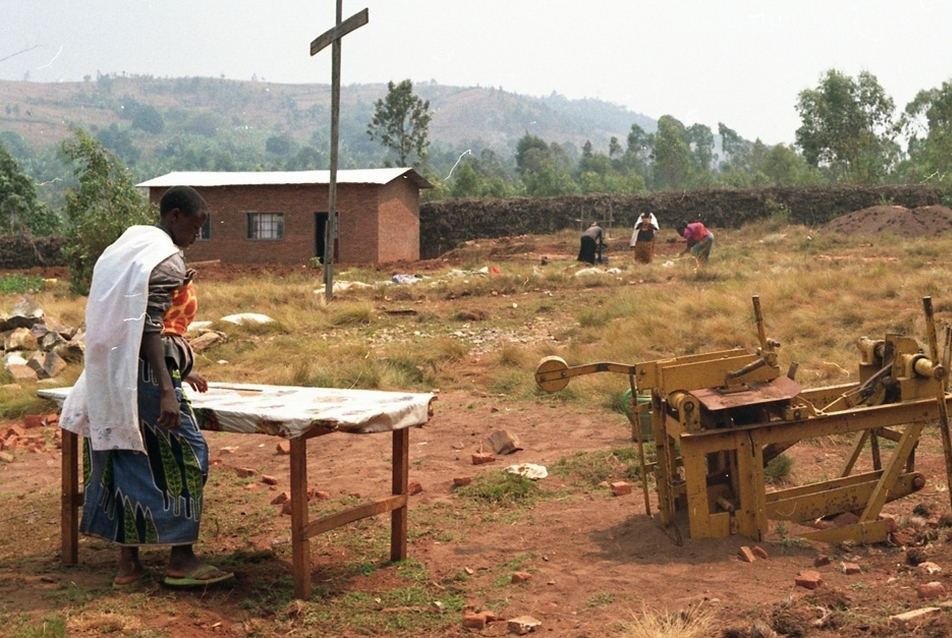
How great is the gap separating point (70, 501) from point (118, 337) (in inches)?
47.4

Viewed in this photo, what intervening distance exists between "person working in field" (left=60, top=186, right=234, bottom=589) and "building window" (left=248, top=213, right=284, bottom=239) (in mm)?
27664

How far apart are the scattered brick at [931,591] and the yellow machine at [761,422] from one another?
35.6 inches

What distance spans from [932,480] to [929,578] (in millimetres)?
1971

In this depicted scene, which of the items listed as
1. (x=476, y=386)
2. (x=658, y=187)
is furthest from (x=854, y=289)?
(x=658, y=187)

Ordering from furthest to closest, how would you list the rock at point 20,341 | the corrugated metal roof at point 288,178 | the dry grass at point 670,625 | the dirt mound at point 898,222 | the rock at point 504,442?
the corrugated metal roof at point 288,178 → the dirt mound at point 898,222 → the rock at point 20,341 → the rock at point 504,442 → the dry grass at point 670,625

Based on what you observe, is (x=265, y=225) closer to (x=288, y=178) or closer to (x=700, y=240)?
(x=288, y=178)

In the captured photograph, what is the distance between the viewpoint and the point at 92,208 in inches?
869

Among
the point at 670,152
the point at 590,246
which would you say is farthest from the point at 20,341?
the point at 670,152

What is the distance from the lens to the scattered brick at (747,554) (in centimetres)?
466

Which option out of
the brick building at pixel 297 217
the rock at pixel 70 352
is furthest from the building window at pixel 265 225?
the rock at pixel 70 352

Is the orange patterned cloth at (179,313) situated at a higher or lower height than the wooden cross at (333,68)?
lower

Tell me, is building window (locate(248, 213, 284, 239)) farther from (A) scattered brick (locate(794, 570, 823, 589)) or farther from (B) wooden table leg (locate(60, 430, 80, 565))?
(A) scattered brick (locate(794, 570, 823, 589))

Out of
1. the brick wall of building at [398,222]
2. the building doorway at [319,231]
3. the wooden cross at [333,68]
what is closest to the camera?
the wooden cross at [333,68]

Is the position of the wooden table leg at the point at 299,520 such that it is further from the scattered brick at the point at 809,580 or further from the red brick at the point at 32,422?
the red brick at the point at 32,422
